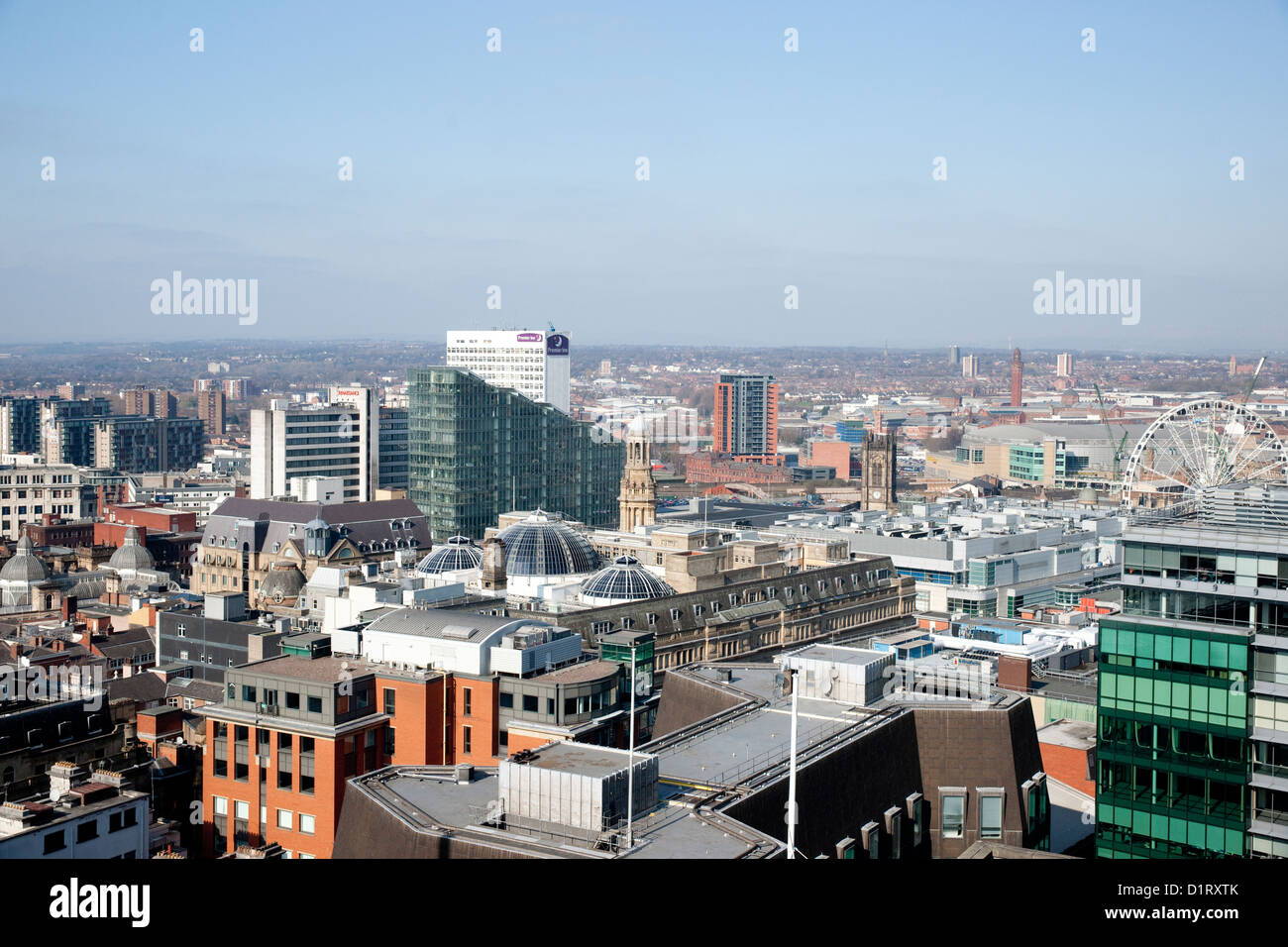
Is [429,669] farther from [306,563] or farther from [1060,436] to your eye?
[1060,436]

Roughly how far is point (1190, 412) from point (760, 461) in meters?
119

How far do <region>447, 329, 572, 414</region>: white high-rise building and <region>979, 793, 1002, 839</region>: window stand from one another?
11794 cm

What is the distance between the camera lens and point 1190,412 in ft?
242

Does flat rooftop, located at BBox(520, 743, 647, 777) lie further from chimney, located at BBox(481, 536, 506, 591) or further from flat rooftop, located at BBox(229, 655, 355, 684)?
chimney, located at BBox(481, 536, 506, 591)

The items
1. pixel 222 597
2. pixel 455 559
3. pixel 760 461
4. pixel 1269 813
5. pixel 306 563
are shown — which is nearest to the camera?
pixel 1269 813

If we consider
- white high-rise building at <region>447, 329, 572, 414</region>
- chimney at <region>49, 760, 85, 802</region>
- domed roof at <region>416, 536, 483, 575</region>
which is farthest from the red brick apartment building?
white high-rise building at <region>447, 329, 572, 414</region>

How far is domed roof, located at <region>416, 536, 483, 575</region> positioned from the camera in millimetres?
59344

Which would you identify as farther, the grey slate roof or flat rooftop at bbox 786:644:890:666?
the grey slate roof

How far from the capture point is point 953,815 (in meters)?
31.5

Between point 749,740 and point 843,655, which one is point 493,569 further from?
point 749,740

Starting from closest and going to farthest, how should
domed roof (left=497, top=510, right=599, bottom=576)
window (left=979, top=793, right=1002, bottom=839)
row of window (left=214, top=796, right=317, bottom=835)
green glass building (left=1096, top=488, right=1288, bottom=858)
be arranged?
green glass building (left=1096, top=488, right=1288, bottom=858) → window (left=979, top=793, right=1002, bottom=839) → row of window (left=214, top=796, right=317, bottom=835) → domed roof (left=497, top=510, right=599, bottom=576)

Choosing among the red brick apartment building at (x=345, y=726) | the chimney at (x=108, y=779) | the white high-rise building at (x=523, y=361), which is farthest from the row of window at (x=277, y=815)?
the white high-rise building at (x=523, y=361)

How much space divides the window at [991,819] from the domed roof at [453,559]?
3134 cm
